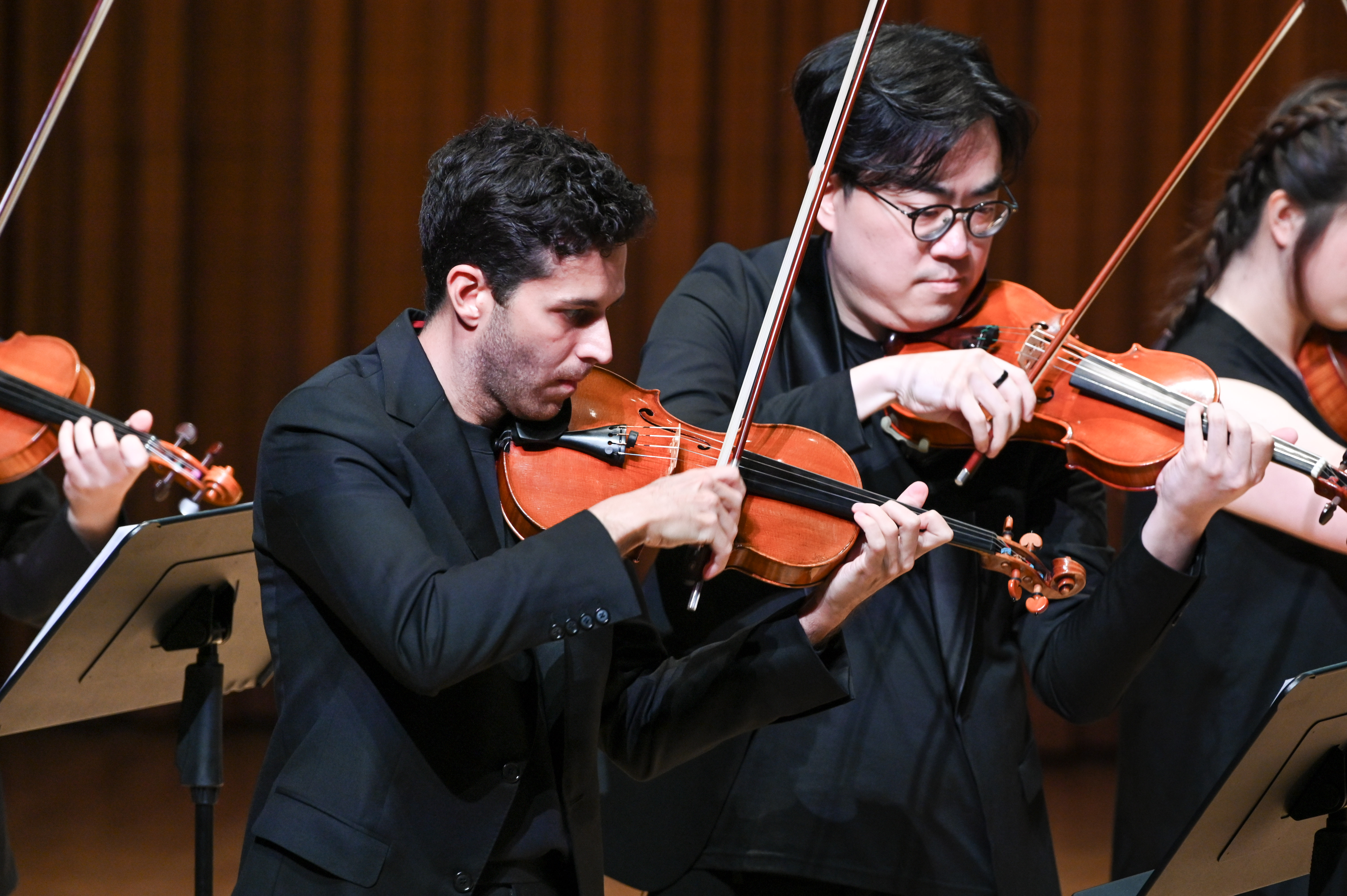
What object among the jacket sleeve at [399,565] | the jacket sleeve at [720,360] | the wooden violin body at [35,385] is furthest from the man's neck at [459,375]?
the wooden violin body at [35,385]

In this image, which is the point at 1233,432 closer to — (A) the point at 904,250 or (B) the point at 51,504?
(A) the point at 904,250

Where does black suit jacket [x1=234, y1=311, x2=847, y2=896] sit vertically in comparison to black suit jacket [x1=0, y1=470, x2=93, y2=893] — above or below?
above

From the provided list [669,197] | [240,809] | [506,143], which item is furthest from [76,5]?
[506,143]

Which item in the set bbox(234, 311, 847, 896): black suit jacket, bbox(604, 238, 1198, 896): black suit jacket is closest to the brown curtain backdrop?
bbox(604, 238, 1198, 896): black suit jacket

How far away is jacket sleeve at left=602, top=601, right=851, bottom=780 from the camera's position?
4.04 feet

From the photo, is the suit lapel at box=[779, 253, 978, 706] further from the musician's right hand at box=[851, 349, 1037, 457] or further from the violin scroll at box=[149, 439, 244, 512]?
the violin scroll at box=[149, 439, 244, 512]

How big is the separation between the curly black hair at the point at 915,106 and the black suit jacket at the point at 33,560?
1.13m

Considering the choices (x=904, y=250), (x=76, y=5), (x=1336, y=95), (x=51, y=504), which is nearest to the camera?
(x=904, y=250)

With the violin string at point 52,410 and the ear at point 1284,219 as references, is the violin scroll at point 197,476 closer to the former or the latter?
the violin string at point 52,410

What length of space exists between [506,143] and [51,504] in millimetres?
1056

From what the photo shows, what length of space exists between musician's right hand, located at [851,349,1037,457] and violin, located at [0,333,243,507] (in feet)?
2.85

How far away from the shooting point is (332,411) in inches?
43.7

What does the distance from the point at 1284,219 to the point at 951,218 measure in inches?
21.8

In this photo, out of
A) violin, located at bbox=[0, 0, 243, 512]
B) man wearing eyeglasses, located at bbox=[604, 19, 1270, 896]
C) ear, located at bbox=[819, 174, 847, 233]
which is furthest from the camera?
violin, located at bbox=[0, 0, 243, 512]
